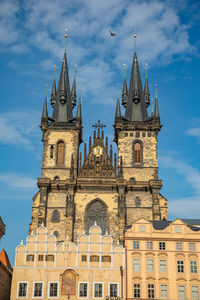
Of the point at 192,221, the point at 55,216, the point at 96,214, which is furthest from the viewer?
the point at 96,214

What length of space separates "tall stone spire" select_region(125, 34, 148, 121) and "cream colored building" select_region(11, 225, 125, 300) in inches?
1037

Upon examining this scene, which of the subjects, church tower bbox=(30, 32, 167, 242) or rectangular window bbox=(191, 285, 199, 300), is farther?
church tower bbox=(30, 32, 167, 242)

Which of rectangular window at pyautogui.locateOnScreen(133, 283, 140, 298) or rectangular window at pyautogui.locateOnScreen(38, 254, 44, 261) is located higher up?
rectangular window at pyautogui.locateOnScreen(38, 254, 44, 261)

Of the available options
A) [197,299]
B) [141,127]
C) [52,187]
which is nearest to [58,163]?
[52,187]

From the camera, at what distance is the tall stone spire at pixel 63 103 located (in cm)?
6319

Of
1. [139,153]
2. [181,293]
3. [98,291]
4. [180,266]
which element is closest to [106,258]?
[98,291]

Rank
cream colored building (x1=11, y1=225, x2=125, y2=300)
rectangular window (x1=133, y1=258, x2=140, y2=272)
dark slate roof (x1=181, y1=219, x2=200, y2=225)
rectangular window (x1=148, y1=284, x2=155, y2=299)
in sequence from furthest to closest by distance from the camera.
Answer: dark slate roof (x1=181, y1=219, x2=200, y2=225), rectangular window (x1=133, y1=258, x2=140, y2=272), cream colored building (x1=11, y1=225, x2=125, y2=300), rectangular window (x1=148, y1=284, x2=155, y2=299)

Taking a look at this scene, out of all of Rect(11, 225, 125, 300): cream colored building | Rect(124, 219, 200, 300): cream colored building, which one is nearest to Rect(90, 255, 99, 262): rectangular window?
Rect(11, 225, 125, 300): cream colored building

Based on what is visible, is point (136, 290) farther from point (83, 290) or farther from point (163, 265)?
point (83, 290)

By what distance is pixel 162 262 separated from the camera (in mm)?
39781

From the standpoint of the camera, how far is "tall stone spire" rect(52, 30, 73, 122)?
63.2 metres

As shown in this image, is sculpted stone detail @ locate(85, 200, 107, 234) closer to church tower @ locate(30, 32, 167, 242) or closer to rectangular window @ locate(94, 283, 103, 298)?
church tower @ locate(30, 32, 167, 242)

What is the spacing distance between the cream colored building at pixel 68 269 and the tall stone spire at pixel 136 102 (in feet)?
86.4

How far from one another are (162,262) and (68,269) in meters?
8.99
